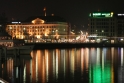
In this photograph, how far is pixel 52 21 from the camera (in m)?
153

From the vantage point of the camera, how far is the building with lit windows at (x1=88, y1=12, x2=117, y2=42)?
147125 mm

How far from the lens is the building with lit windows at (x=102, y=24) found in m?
147

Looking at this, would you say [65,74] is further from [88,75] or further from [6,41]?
[6,41]

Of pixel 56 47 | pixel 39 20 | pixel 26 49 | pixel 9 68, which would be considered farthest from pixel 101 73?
pixel 39 20

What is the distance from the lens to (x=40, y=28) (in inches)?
6058

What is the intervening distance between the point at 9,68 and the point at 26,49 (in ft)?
74.0

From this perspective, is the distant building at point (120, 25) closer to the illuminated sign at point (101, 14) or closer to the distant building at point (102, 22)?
the distant building at point (102, 22)

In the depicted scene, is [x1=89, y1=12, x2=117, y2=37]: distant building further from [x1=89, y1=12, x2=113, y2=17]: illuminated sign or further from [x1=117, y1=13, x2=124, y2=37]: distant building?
[x1=117, y1=13, x2=124, y2=37]: distant building

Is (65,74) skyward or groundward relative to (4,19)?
groundward

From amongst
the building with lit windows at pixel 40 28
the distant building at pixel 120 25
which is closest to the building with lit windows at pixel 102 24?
the distant building at pixel 120 25

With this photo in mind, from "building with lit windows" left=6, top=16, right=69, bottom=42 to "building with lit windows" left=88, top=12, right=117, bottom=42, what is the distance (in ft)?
→ 46.3

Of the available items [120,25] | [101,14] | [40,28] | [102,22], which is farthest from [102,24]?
[40,28]

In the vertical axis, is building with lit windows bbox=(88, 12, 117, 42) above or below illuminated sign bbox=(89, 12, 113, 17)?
below

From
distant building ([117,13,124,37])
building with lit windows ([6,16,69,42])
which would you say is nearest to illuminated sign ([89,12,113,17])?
distant building ([117,13,124,37])
